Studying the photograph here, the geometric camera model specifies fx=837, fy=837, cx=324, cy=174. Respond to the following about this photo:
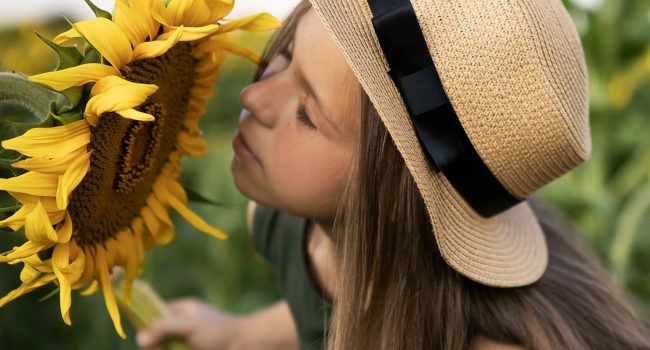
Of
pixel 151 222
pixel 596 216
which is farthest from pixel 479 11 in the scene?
pixel 596 216

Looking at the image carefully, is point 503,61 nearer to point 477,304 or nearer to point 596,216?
point 477,304

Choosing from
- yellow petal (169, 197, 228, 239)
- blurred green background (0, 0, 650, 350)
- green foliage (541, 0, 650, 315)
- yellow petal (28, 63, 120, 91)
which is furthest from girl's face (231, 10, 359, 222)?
green foliage (541, 0, 650, 315)

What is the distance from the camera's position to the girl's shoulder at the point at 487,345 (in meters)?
1.29

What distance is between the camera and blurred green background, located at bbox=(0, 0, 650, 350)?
87.8 inches

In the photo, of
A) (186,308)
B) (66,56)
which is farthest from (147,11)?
(186,308)

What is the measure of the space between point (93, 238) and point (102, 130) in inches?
6.8

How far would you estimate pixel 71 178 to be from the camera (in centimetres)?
93

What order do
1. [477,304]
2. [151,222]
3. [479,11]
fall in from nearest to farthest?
1. [479,11]
2. [151,222]
3. [477,304]

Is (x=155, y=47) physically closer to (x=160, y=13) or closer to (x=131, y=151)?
(x=160, y=13)

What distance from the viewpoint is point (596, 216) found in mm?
2504

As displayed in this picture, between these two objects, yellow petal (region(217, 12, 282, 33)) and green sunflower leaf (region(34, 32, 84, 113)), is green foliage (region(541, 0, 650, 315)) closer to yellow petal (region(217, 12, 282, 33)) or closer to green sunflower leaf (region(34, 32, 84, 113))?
yellow petal (region(217, 12, 282, 33))

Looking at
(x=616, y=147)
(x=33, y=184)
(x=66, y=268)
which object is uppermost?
(x=33, y=184)

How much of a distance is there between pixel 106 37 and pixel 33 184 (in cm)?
18

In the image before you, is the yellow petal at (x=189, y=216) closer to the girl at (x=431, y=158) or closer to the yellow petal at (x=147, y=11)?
the girl at (x=431, y=158)
